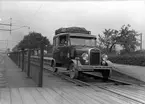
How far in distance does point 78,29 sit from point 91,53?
154 inches

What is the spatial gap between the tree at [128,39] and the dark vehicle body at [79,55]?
17.1 m

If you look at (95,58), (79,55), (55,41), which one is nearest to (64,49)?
(79,55)

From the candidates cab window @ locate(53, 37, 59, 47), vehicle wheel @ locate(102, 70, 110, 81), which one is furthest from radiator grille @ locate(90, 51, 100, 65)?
cab window @ locate(53, 37, 59, 47)

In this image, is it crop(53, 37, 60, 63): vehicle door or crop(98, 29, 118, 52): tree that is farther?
crop(98, 29, 118, 52): tree

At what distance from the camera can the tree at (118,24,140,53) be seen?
30.0m

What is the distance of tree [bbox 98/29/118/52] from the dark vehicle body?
17.6 metres

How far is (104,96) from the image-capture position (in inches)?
290

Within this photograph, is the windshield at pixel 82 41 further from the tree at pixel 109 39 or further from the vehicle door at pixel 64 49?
the tree at pixel 109 39

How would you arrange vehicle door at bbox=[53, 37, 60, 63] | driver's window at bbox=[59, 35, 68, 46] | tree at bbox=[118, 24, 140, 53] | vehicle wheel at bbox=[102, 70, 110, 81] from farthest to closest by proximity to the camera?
tree at bbox=[118, 24, 140, 53]
vehicle door at bbox=[53, 37, 60, 63]
driver's window at bbox=[59, 35, 68, 46]
vehicle wheel at bbox=[102, 70, 110, 81]

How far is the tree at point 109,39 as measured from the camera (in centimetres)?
3122

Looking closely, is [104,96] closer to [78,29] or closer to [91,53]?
[91,53]

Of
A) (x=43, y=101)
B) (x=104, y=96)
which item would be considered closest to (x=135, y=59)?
(x=104, y=96)

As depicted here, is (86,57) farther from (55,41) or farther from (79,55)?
(55,41)

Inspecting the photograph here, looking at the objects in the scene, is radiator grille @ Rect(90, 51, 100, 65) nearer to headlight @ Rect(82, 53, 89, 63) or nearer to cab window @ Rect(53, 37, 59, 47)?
headlight @ Rect(82, 53, 89, 63)
